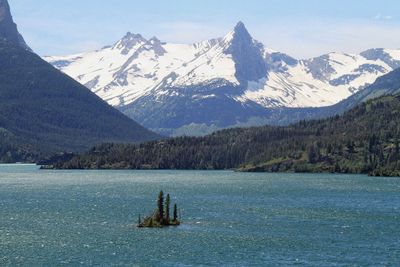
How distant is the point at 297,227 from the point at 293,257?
34.5 meters

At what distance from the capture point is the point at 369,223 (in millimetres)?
159250

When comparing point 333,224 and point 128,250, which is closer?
point 128,250

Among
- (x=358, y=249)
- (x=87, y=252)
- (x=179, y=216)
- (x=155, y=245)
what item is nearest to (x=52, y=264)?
(x=87, y=252)

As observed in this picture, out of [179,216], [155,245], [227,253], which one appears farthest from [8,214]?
[227,253]

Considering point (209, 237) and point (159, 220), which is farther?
point (159, 220)

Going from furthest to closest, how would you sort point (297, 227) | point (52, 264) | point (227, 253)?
point (297, 227), point (227, 253), point (52, 264)

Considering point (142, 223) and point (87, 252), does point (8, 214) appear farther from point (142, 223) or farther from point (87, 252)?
point (87, 252)

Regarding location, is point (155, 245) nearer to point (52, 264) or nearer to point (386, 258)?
point (52, 264)

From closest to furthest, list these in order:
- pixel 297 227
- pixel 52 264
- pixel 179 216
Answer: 1. pixel 52 264
2. pixel 297 227
3. pixel 179 216

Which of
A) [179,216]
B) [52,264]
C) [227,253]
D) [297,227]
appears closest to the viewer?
[52,264]

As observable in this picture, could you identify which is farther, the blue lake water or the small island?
the small island

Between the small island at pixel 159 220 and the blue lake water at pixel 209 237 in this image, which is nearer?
the blue lake water at pixel 209 237

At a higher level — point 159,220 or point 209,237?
point 159,220

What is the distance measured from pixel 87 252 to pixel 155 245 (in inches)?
463
